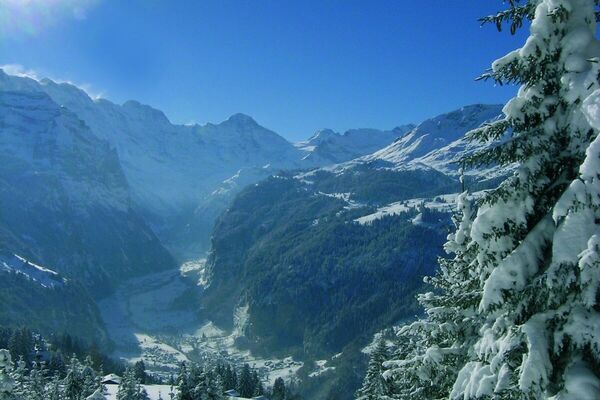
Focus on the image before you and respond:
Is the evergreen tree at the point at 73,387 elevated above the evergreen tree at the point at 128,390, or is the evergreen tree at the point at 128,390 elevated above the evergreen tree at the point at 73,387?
the evergreen tree at the point at 73,387

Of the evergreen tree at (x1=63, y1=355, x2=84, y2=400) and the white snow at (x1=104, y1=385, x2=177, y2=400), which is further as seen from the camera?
the white snow at (x1=104, y1=385, x2=177, y2=400)

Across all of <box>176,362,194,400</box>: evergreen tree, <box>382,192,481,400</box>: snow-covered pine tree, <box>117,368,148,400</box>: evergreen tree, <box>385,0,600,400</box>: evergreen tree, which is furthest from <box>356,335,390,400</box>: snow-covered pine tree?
<box>117,368,148,400</box>: evergreen tree

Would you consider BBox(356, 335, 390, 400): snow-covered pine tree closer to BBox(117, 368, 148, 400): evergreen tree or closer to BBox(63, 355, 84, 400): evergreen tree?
BBox(63, 355, 84, 400): evergreen tree

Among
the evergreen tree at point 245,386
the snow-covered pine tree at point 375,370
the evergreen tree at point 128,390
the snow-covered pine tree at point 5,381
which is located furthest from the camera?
the evergreen tree at point 245,386

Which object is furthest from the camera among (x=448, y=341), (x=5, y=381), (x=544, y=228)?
(x=5, y=381)

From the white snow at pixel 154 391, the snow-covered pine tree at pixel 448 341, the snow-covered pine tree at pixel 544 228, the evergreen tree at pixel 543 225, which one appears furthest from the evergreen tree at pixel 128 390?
the snow-covered pine tree at pixel 544 228

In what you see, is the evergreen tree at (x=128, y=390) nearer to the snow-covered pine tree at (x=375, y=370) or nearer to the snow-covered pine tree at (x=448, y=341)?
the snow-covered pine tree at (x=375, y=370)

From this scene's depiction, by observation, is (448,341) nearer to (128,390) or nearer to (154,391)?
(128,390)

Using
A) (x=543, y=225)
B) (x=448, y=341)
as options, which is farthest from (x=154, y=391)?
(x=543, y=225)
